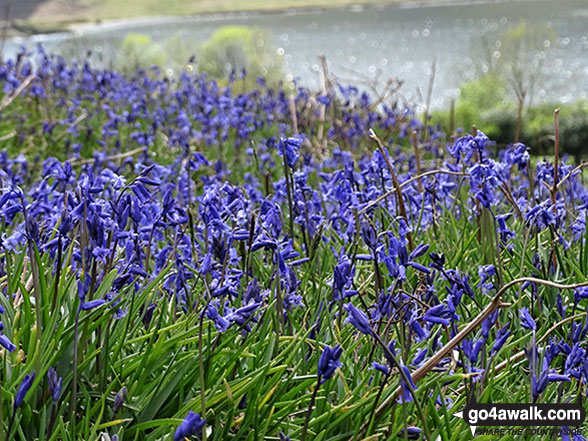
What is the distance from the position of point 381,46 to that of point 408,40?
130 inches

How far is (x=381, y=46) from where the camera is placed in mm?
84812

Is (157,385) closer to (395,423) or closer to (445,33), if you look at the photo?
(395,423)

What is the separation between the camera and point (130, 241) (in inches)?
95.3

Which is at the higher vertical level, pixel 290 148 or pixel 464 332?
pixel 290 148

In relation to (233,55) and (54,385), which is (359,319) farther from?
(233,55)

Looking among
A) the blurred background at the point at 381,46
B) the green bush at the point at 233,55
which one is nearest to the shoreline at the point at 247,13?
the blurred background at the point at 381,46

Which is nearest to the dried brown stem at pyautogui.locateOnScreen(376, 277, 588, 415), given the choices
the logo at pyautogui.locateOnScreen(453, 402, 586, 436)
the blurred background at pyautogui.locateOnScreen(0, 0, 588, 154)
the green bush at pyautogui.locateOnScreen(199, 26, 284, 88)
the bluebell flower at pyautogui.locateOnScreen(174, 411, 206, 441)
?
the logo at pyautogui.locateOnScreen(453, 402, 586, 436)

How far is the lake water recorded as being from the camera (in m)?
40.2

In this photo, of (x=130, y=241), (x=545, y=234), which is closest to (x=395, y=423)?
(x=130, y=241)

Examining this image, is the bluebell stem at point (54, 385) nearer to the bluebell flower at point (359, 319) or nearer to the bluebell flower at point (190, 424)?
the bluebell flower at point (190, 424)

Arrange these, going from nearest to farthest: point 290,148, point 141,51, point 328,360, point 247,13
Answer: point 328,360
point 290,148
point 141,51
point 247,13

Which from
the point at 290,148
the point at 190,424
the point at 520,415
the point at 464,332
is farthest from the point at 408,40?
the point at 190,424

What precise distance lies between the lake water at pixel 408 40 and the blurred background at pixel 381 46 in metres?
0.23

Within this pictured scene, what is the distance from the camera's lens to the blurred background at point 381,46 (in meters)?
20.9
